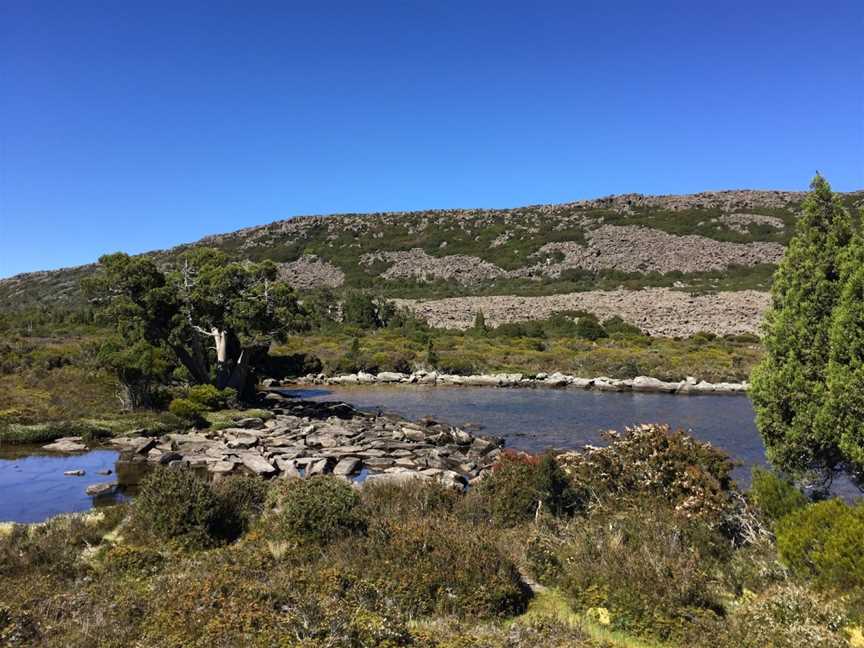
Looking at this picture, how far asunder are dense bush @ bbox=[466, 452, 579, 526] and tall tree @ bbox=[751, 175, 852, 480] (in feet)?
10.2

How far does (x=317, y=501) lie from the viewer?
27.1 ft

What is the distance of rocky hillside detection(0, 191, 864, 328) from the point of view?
247 feet

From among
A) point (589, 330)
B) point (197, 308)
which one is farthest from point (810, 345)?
point (589, 330)

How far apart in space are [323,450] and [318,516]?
9.36 meters

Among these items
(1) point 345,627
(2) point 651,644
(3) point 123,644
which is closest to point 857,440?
(2) point 651,644

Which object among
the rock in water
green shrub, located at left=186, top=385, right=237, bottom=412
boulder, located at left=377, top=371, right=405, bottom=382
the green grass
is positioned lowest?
boulder, located at left=377, top=371, right=405, bottom=382

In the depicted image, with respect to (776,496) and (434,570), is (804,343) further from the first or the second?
(434,570)

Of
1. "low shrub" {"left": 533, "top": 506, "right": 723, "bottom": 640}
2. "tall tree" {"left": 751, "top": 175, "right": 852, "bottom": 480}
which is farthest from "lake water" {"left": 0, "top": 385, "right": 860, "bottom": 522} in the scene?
"low shrub" {"left": 533, "top": 506, "right": 723, "bottom": 640}

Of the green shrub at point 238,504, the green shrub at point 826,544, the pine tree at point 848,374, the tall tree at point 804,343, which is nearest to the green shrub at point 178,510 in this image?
the green shrub at point 238,504

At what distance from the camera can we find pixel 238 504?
390 inches

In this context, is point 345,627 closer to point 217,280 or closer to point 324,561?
point 324,561

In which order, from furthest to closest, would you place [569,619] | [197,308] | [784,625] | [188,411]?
[197,308] → [188,411] → [569,619] → [784,625]

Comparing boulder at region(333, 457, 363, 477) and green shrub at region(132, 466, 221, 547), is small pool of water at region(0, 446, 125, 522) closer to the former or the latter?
green shrub at region(132, 466, 221, 547)

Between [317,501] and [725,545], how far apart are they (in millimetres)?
5403
